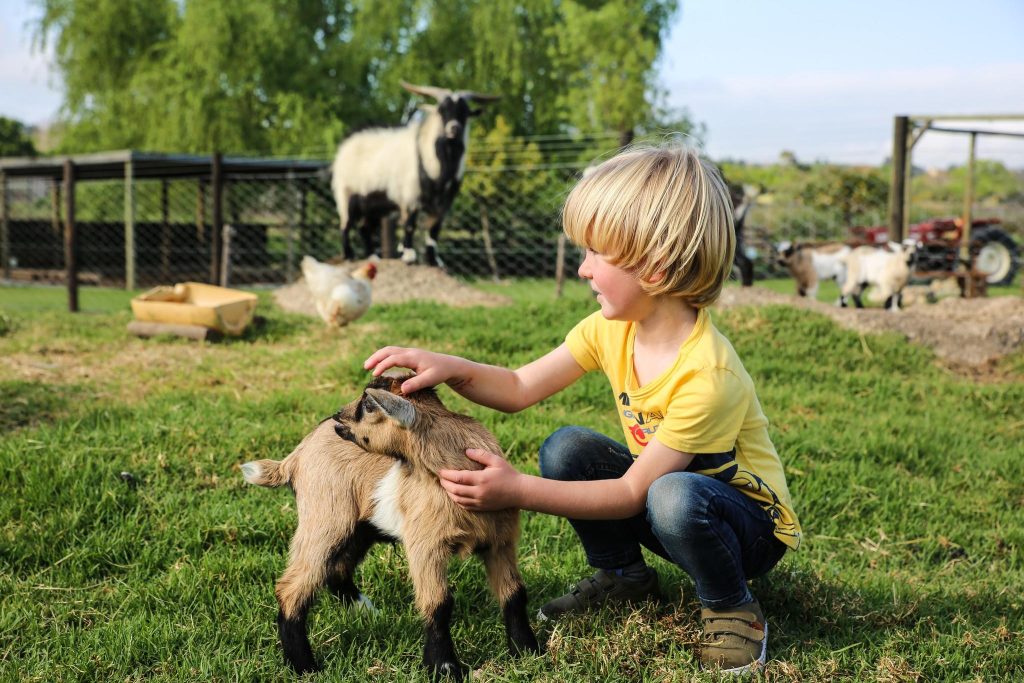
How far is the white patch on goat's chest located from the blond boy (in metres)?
0.15

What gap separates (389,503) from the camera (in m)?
1.96

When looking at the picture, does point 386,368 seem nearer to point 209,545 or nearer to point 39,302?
point 209,545

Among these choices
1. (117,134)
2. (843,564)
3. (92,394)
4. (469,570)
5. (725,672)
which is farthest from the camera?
(117,134)

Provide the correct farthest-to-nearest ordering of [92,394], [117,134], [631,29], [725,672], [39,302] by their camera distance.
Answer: [117,134] → [631,29] → [39,302] → [92,394] → [725,672]

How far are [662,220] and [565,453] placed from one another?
74cm

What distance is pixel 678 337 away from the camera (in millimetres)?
2152

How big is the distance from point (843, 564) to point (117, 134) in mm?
18623

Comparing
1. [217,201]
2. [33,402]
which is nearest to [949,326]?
[33,402]

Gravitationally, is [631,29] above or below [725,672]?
above

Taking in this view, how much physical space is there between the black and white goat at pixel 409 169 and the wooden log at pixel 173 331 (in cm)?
316

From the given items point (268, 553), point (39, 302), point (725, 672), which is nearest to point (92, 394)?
point (268, 553)

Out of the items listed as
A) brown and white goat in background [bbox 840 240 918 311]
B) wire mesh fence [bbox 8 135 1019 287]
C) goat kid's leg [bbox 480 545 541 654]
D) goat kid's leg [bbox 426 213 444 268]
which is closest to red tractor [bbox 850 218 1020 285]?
wire mesh fence [bbox 8 135 1019 287]

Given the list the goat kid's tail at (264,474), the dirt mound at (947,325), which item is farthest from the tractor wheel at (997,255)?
the goat kid's tail at (264,474)

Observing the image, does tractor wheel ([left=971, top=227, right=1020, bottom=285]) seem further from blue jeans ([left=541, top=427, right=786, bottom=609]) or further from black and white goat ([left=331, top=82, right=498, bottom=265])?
blue jeans ([left=541, top=427, right=786, bottom=609])
